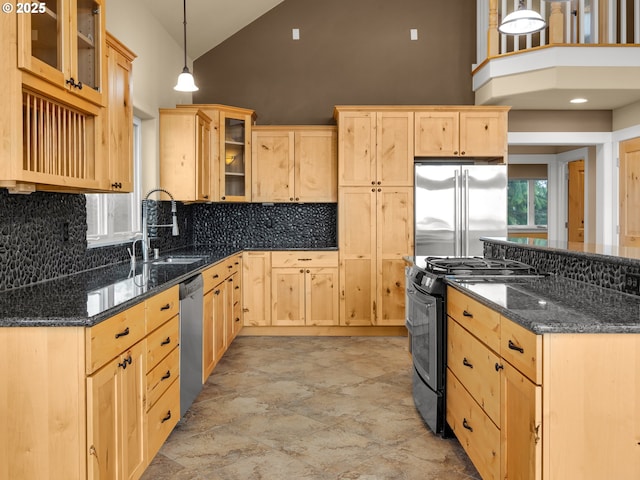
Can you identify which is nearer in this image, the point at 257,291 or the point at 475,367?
the point at 475,367

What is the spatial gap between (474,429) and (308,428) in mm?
1070

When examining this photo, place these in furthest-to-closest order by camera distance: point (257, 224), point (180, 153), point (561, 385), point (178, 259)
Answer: point (257, 224), point (180, 153), point (178, 259), point (561, 385)

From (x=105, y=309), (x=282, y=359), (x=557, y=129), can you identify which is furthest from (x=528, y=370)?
(x=557, y=129)

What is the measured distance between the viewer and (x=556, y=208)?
8.25 m

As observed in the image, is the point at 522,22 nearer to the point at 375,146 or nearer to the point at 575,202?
the point at 375,146

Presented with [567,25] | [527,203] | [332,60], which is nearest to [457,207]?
[567,25]

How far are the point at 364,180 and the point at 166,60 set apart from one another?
225cm

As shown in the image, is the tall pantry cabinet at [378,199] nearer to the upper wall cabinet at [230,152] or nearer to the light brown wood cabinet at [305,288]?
the light brown wood cabinet at [305,288]

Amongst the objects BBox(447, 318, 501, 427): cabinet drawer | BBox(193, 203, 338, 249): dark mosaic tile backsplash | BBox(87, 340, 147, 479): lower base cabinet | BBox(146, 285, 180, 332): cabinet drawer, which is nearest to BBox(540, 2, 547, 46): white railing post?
BBox(193, 203, 338, 249): dark mosaic tile backsplash

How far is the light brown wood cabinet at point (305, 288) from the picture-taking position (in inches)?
210

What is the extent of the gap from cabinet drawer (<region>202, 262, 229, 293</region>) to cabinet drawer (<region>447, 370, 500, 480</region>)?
5.76 ft

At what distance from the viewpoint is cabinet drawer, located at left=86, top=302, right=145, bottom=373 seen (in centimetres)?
174

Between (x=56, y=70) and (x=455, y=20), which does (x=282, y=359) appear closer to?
(x=56, y=70)

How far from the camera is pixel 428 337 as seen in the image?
2.93 meters
